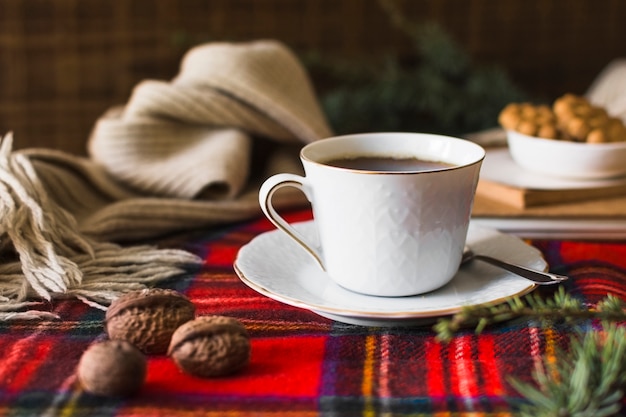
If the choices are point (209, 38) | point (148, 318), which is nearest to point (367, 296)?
point (148, 318)

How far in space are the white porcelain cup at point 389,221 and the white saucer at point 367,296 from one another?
0.05ft

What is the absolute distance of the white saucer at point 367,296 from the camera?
1.85 ft

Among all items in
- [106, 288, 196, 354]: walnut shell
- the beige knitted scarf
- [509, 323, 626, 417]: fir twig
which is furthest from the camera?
the beige knitted scarf

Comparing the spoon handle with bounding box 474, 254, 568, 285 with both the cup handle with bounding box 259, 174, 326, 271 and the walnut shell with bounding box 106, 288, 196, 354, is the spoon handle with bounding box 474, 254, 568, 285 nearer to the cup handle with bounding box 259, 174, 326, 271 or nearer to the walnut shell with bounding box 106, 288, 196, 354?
the cup handle with bounding box 259, 174, 326, 271

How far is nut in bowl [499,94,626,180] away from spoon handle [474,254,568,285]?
0.24 metres

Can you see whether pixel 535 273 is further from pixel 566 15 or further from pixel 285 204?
pixel 566 15

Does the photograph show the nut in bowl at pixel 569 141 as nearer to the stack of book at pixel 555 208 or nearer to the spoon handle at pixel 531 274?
the stack of book at pixel 555 208

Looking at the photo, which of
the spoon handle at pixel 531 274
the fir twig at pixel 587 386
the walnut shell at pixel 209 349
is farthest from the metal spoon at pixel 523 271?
the walnut shell at pixel 209 349

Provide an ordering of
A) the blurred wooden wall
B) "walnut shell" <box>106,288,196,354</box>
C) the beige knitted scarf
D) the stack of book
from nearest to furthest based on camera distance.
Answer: "walnut shell" <box>106,288,196,354</box>, the beige knitted scarf, the stack of book, the blurred wooden wall

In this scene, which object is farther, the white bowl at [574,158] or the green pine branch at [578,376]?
the white bowl at [574,158]

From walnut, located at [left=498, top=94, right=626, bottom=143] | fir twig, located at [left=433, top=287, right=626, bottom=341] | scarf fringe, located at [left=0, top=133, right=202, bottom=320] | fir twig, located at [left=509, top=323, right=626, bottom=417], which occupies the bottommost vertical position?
scarf fringe, located at [left=0, top=133, right=202, bottom=320]

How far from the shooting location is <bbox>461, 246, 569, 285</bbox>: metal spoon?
59cm

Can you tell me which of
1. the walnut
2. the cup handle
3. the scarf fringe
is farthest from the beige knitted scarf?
the walnut

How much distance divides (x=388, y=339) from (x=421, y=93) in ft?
2.29
